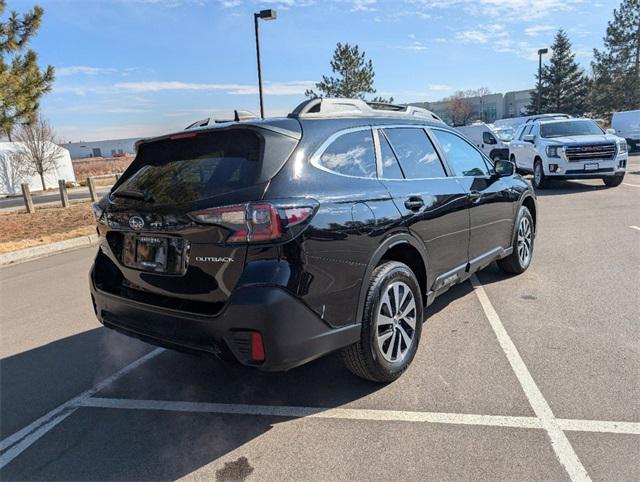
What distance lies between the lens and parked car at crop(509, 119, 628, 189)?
12.4 meters

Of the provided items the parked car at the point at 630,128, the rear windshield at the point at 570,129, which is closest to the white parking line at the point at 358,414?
the rear windshield at the point at 570,129

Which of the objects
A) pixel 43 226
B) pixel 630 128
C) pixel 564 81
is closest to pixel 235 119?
pixel 43 226

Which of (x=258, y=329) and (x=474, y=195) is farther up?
(x=474, y=195)

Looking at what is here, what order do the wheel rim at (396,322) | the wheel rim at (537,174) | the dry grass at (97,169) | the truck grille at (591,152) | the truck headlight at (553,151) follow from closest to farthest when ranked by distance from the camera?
the wheel rim at (396,322) → the truck grille at (591,152) → the truck headlight at (553,151) → the wheel rim at (537,174) → the dry grass at (97,169)

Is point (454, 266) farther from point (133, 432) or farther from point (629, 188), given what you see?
point (629, 188)

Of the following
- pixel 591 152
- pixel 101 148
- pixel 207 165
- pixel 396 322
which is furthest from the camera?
pixel 101 148

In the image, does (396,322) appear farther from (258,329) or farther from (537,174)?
(537,174)

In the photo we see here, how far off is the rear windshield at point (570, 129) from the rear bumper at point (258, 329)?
13.2 meters

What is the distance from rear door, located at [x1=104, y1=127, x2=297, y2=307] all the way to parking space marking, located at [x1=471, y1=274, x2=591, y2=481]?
1.98 meters

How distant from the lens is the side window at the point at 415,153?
379 centimetres

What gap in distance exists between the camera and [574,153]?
12570 millimetres

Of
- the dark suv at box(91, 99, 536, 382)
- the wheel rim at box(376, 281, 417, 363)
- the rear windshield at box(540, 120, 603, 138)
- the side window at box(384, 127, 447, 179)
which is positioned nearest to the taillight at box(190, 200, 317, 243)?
the dark suv at box(91, 99, 536, 382)

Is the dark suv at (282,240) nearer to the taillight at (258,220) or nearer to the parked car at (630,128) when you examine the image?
the taillight at (258,220)

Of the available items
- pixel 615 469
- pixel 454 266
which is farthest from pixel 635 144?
pixel 615 469
